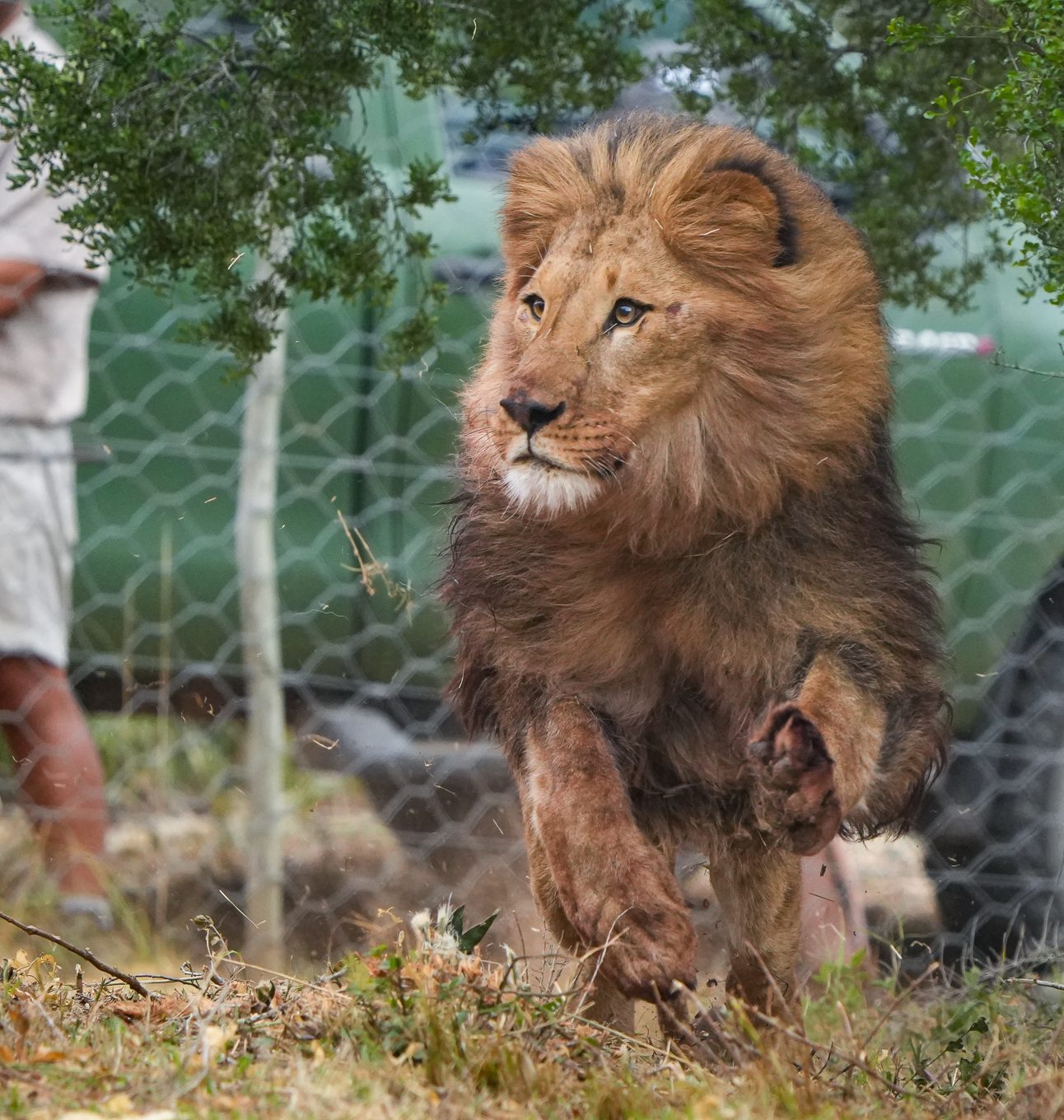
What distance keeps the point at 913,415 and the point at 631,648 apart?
172cm

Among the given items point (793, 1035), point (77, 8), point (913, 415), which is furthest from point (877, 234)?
point (793, 1035)

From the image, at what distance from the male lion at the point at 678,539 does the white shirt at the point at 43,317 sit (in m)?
1.36

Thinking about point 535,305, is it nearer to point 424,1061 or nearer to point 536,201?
point 536,201

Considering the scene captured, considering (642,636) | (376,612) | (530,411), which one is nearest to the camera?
(530,411)

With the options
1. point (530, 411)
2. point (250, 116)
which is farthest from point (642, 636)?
point (250, 116)

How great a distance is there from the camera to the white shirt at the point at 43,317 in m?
3.50

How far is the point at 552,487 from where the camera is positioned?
2.11m

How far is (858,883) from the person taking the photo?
12.2 feet

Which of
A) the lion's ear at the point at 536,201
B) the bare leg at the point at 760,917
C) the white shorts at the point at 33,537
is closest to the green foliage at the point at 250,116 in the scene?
the lion's ear at the point at 536,201

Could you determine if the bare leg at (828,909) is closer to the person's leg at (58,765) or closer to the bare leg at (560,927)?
the bare leg at (560,927)

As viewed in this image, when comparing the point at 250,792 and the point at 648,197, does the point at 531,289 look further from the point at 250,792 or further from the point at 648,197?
the point at 250,792

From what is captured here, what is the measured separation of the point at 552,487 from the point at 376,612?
189 centimetres

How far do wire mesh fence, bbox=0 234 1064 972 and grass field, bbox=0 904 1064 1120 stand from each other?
1.47 meters

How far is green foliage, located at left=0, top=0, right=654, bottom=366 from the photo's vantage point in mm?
2594
